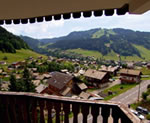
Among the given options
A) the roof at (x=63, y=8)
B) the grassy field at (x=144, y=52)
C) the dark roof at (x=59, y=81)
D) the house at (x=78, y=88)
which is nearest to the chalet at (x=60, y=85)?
the dark roof at (x=59, y=81)

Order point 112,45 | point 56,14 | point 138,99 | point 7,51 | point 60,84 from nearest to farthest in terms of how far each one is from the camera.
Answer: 1. point 56,14
2. point 138,99
3. point 60,84
4. point 7,51
5. point 112,45

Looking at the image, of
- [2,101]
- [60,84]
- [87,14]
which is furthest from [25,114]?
[60,84]

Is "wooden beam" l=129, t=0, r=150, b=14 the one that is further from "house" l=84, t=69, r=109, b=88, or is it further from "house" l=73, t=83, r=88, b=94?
"house" l=84, t=69, r=109, b=88

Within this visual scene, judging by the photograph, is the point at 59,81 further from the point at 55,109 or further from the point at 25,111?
the point at 55,109

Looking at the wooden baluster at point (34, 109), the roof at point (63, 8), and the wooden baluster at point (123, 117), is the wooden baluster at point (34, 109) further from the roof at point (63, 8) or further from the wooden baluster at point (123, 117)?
the roof at point (63, 8)

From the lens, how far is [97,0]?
5.91ft

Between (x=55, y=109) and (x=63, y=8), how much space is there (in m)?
1.62

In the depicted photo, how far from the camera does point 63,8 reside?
2096 millimetres

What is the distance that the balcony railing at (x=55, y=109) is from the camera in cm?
180

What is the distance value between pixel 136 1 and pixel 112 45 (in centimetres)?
13343

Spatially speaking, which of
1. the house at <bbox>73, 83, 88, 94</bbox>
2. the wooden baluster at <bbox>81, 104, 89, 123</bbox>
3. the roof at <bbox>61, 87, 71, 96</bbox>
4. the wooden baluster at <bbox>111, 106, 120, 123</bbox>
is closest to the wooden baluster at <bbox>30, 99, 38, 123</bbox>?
the wooden baluster at <bbox>81, 104, 89, 123</bbox>

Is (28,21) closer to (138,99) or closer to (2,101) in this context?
(2,101)

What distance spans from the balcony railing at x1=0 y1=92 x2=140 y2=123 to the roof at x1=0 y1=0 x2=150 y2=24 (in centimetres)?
138

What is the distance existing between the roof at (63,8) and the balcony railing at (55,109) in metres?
1.38
